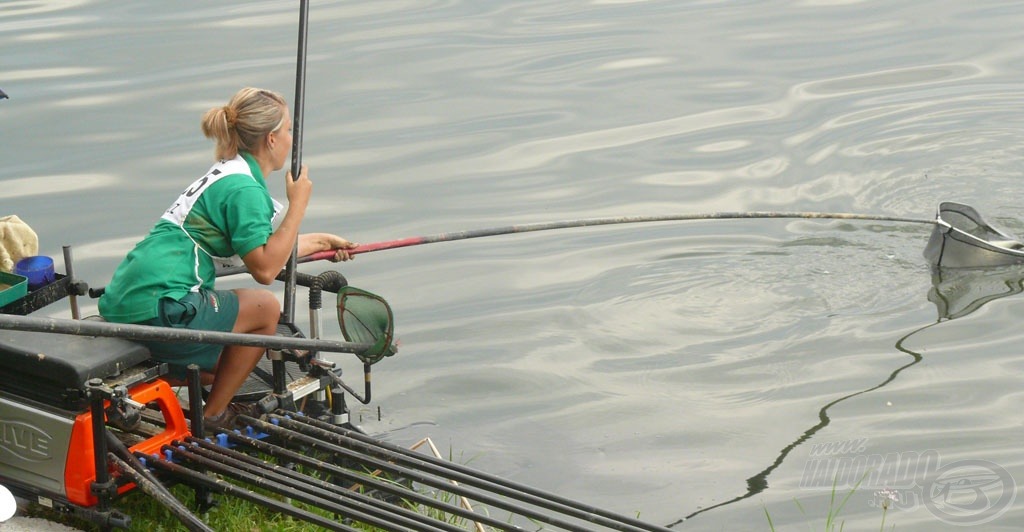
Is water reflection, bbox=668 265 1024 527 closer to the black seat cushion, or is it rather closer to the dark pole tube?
the dark pole tube

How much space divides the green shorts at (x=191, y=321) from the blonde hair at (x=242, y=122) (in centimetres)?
54

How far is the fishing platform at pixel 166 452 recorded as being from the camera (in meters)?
3.83

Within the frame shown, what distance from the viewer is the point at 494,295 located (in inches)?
305

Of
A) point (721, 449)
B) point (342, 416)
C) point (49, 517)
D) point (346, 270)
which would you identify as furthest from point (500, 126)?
point (49, 517)

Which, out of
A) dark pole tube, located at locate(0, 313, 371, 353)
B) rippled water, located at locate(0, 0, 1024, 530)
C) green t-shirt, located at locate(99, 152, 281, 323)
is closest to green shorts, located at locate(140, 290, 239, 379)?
green t-shirt, located at locate(99, 152, 281, 323)

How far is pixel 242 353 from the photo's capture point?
4465mm

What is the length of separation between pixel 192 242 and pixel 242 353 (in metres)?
0.41

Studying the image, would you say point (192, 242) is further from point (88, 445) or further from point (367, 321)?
point (88, 445)

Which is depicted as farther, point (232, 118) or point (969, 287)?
point (969, 287)

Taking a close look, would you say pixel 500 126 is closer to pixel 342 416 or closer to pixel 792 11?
pixel 792 11

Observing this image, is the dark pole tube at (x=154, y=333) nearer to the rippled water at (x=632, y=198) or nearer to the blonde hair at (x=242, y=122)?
the blonde hair at (x=242, y=122)

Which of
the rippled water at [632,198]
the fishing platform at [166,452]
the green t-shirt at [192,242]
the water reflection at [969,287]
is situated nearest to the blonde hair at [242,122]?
the green t-shirt at [192,242]

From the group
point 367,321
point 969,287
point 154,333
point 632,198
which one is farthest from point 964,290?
point 154,333

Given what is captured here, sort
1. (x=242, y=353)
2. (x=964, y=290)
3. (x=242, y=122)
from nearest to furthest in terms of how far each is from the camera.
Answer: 1. (x=242, y=353)
2. (x=242, y=122)
3. (x=964, y=290)
